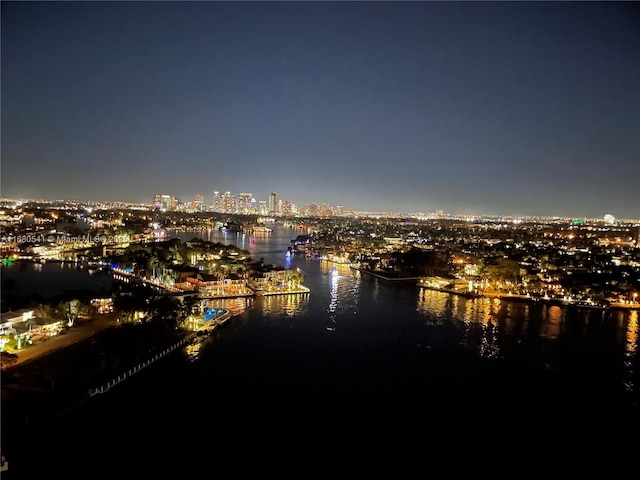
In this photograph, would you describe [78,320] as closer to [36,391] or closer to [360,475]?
[36,391]

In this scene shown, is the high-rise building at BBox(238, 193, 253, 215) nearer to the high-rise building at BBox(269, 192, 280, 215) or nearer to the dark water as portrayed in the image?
the high-rise building at BBox(269, 192, 280, 215)

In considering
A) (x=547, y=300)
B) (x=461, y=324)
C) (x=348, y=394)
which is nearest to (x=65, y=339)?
(x=348, y=394)

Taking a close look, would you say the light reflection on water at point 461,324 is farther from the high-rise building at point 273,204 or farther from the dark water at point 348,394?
the high-rise building at point 273,204

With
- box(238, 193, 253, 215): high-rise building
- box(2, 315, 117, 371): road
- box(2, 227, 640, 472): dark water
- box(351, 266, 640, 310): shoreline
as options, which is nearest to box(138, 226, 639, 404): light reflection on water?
box(2, 227, 640, 472): dark water

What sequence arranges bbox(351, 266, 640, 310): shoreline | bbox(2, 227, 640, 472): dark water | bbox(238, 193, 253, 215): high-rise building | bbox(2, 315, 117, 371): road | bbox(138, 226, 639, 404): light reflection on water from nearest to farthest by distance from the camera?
bbox(2, 227, 640, 472): dark water → bbox(2, 315, 117, 371): road → bbox(138, 226, 639, 404): light reflection on water → bbox(351, 266, 640, 310): shoreline → bbox(238, 193, 253, 215): high-rise building

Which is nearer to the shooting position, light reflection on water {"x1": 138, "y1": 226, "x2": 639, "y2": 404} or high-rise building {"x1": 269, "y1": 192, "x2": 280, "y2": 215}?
light reflection on water {"x1": 138, "y1": 226, "x2": 639, "y2": 404}

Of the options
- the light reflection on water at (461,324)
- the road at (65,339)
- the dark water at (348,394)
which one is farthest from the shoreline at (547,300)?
the road at (65,339)

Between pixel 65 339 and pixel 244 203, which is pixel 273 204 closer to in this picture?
pixel 244 203

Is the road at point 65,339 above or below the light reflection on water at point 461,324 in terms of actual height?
above

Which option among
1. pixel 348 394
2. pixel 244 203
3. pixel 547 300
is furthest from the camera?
pixel 244 203
